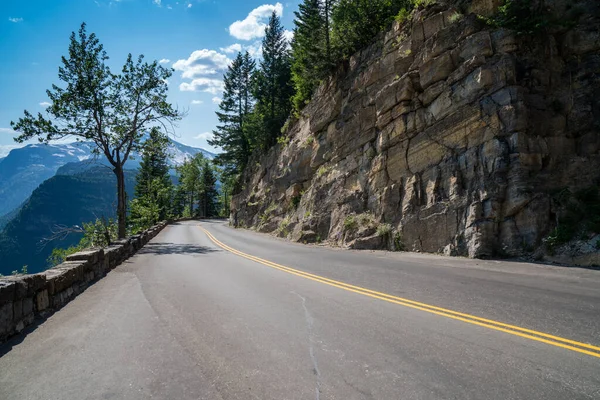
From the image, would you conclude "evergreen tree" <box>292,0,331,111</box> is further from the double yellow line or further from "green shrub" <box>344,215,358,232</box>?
the double yellow line

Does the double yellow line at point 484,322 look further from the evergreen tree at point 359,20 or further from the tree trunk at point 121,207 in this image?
the evergreen tree at point 359,20

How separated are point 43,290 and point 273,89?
37.6m

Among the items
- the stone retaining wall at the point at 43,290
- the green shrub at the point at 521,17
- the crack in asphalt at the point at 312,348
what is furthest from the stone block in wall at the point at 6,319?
the green shrub at the point at 521,17

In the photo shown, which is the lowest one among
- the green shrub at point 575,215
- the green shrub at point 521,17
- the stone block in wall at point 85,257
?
the stone block in wall at point 85,257

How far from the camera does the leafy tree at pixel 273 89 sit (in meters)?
38.8

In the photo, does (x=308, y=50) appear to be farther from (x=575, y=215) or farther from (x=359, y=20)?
(x=575, y=215)

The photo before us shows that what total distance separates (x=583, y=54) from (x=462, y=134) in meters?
5.11

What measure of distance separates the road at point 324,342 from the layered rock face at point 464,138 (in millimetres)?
4394

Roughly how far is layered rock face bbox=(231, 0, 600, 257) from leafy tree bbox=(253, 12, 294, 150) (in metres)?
18.9

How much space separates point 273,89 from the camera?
4025 centimetres

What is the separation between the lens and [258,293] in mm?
7000

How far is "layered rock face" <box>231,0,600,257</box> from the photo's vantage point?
439 inches

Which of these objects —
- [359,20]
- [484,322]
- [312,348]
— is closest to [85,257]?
[312,348]

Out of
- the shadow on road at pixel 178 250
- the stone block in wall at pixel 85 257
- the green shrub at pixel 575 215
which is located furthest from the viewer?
the shadow on road at pixel 178 250
